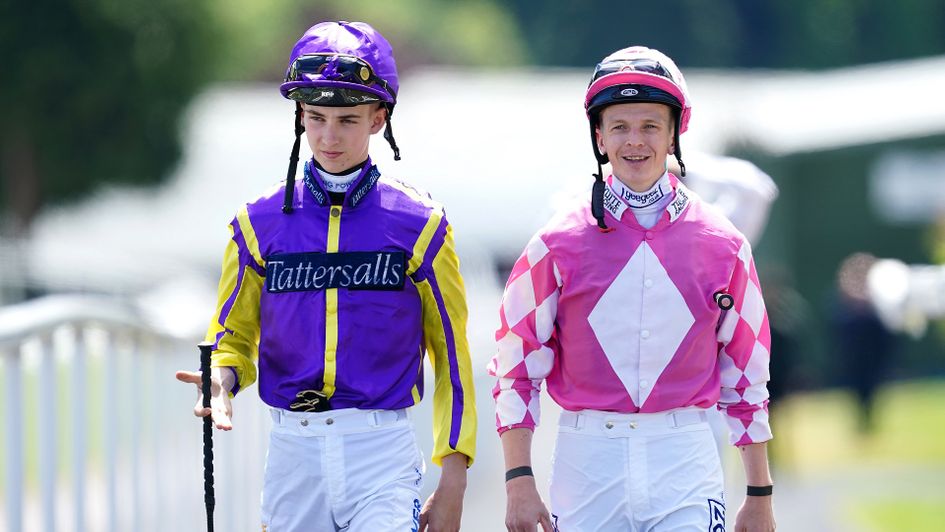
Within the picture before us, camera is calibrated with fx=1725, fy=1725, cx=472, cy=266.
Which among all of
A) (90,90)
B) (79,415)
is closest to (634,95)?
(79,415)

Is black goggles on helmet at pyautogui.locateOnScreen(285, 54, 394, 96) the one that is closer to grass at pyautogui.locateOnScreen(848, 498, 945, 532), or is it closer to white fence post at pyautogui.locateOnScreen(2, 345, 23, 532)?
white fence post at pyautogui.locateOnScreen(2, 345, 23, 532)

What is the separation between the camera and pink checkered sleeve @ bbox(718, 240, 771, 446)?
463cm

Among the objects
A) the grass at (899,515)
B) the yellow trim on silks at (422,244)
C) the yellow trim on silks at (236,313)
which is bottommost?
the grass at (899,515)

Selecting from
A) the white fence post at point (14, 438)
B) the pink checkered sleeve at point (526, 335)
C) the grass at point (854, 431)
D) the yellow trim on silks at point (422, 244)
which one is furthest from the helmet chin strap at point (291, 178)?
the grass at point (854, 431)

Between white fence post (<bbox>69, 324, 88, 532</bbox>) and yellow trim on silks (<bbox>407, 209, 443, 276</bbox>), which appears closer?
yellow trim on silks (<bbox>407, 209, 443, 276</bbox>)

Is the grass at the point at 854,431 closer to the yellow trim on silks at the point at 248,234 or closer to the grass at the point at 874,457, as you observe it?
the grass at the point at 874,457

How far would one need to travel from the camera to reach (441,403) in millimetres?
4773

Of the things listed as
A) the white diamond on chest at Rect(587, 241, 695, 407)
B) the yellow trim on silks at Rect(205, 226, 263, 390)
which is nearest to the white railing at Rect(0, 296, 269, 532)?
the yellow trim on silks at Rect(205, 226, 263, 390)

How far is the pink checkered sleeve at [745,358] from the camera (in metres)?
4.63

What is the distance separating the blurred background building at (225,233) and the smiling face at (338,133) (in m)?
1.27

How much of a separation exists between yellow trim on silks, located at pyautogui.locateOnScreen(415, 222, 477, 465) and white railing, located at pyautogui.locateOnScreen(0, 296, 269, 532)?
140cm

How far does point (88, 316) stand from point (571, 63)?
6579cm

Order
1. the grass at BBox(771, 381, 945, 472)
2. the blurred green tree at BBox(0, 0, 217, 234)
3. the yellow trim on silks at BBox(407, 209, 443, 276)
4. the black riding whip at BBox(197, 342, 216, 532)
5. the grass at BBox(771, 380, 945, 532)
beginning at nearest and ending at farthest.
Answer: the black riding whip at BBox(197, 342, 216, 532), the yellow trim on silks at BBox(407, 209, 443, 276), the grass at BBox(771, 380, 945, 532), the grass at BBox(771, 381, 945, 472), the blurred green tree at BBox(0, 0, 217, 234)

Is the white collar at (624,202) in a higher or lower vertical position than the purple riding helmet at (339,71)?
lower
